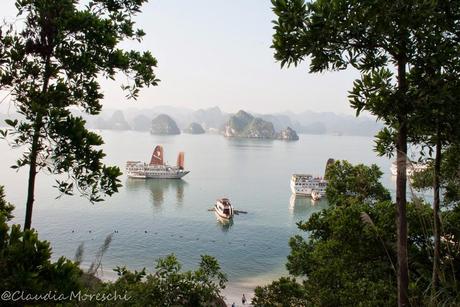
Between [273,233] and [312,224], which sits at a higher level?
[312,224]

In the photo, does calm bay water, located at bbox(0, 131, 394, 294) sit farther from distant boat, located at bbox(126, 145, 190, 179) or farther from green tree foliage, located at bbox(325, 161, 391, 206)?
green tree foliage, located at bbox(325, 161, 391, 206)

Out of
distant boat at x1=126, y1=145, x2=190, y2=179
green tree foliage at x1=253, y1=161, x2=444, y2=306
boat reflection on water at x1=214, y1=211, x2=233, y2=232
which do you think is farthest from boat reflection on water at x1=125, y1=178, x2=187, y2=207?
green tree foliage at x1=253, y1=161, x2=444, y2=306

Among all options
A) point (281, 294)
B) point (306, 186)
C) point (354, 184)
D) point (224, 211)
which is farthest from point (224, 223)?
point (281, 294)

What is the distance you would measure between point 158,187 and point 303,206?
3302 centimetres

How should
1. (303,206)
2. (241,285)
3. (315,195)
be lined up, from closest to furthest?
1. (241,285)
2. (303,206)
3. (315,195)

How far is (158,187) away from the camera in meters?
82.6

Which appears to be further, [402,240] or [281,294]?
[281,294]

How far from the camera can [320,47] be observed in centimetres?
614

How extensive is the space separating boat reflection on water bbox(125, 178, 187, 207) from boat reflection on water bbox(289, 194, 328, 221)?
20.5m

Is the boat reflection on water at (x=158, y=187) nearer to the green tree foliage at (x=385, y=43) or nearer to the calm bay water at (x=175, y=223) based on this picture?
the calm bay water at (x=175, y=223)

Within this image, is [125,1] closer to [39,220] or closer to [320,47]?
[320,47]

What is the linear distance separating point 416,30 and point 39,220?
53.4m

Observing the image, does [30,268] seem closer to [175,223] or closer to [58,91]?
[58,91]

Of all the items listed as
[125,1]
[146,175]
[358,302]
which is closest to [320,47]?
[125,1]
